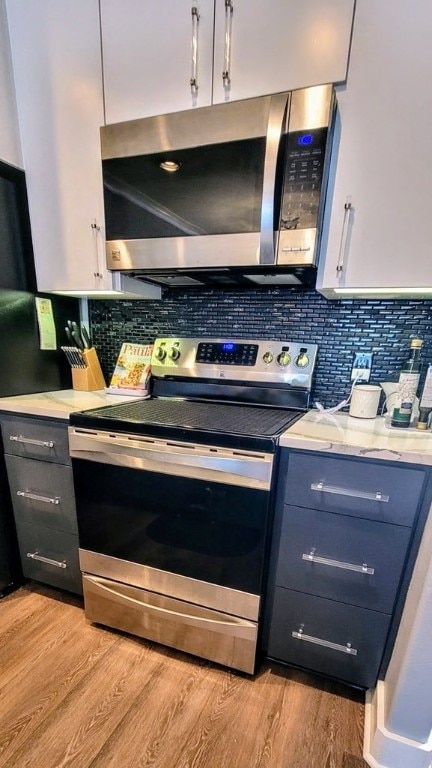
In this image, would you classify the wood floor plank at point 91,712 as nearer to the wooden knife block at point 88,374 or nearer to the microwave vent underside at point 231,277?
the wooden knife block at point 88,374

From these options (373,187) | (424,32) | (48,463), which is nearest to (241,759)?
(48,463)

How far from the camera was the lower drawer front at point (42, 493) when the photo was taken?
4.28 feet

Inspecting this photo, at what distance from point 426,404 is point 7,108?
1953 millimetres

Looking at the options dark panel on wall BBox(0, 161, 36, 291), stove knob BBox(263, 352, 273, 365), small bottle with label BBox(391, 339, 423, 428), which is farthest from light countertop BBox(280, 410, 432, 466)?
dark panel on wall BBox(0, 161, 36, 291)

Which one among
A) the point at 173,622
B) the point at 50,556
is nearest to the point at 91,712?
the point at 173,622

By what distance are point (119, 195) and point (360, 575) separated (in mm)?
1509

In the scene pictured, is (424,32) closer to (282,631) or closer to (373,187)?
(373,187)

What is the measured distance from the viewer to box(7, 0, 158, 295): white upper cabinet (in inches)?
47.7

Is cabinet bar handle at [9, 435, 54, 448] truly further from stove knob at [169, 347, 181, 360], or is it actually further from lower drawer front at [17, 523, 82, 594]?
stove knob at [169, 347, 181, 360]

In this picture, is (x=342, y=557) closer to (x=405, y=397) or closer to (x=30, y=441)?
(x=405, y=397)

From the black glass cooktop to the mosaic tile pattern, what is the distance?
1.02 feet

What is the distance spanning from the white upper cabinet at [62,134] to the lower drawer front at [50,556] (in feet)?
3.46

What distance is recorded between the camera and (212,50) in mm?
1068

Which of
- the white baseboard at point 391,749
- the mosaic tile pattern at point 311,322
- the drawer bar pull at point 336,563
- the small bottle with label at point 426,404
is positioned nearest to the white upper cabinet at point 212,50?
the mosaic tile pattern at point 311,322
